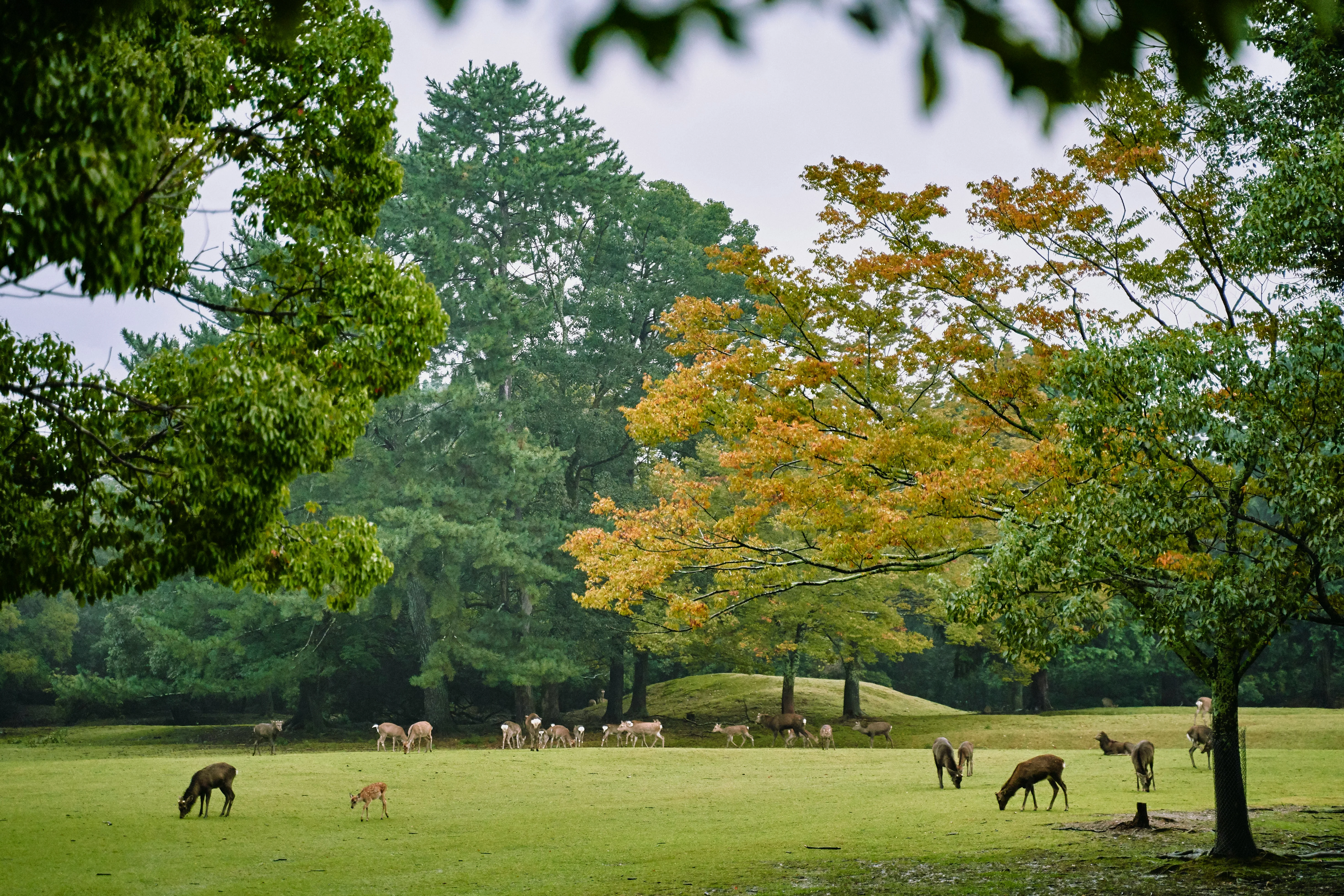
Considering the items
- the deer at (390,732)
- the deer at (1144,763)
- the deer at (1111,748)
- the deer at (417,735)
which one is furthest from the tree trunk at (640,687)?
the deer at (1144,763)

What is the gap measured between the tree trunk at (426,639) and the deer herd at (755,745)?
850 millimetres

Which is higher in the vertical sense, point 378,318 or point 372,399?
point 378,318

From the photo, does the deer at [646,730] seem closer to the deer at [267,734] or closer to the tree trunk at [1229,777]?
the deer at [267,734]

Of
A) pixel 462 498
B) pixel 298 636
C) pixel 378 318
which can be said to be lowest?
pixel 298 636

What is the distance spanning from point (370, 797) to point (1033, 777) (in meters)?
8.37

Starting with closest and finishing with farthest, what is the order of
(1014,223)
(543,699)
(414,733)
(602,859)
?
1. (602,859)
2. (1014,223)
3. (414,733)
4. (543,699)

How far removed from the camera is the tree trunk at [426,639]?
3098 cm

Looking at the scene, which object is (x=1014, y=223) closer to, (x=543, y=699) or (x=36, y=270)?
(x=36, y=270)

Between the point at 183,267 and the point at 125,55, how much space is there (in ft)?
7.39

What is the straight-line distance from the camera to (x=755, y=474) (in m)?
12.8

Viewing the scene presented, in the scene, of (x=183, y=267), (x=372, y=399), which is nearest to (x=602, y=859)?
(x=372, y=399)

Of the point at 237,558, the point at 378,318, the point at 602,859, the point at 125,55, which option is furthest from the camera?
the point at 602,859

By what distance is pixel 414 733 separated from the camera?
24.3 metres

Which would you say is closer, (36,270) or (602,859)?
(36,270)
